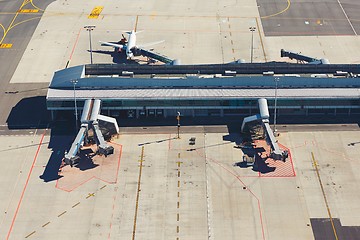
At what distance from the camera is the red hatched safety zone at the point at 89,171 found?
135 m

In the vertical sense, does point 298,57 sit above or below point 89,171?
below

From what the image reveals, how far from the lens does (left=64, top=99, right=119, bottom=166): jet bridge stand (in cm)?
13675

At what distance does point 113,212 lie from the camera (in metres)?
127

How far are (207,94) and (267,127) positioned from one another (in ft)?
60.5

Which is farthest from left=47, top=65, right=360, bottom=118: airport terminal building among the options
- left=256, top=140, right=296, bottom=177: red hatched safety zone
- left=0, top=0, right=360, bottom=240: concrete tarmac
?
left=256, top=140, right=296, bottom=177: red hatched safety zone

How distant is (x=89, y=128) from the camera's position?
14488 centimetres

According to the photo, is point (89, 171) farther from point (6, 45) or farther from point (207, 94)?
point (6, 45)

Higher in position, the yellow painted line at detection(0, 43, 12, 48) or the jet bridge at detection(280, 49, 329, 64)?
the yellow painted line at detection(0, 43, 12, 48)

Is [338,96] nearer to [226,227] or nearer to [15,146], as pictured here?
[226,227]

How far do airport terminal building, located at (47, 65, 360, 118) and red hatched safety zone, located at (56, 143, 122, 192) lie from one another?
1573 centimetres

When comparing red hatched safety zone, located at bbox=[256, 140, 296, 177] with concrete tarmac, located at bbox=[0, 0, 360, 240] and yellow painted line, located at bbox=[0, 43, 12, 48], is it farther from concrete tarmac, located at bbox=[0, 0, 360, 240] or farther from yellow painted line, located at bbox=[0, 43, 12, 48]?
yellow painted line, located at bbox=[0, 43, 12, 48]

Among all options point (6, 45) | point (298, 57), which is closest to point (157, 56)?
point (298, 57)

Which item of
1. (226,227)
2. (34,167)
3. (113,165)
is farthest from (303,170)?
(34,167)

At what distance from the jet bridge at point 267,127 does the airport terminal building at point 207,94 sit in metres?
4.08
